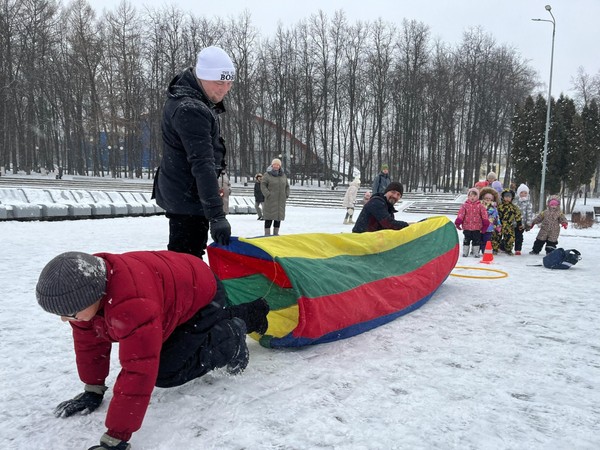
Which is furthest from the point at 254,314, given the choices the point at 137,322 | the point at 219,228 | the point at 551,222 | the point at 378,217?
the point at 551,222

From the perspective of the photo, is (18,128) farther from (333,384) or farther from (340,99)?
(333,384)

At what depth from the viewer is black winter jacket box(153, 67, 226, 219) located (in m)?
2.71

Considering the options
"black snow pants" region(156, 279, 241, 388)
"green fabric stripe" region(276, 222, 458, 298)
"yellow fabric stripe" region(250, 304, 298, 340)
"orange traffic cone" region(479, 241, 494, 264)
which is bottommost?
"orange traffic cone" region(479, 241, 494, 264)

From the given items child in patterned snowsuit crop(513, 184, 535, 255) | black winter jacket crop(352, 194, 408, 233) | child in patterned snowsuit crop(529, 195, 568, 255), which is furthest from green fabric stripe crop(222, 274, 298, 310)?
child in patterned snowsuit crop(513, 184, 535, 255)

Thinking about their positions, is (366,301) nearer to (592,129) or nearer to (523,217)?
(523,217)

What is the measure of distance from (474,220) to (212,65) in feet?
19.9

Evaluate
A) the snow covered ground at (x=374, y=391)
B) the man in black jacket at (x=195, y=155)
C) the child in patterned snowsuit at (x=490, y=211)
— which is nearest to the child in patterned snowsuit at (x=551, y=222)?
the child in patterned snowsuit at (x=490, y=211)

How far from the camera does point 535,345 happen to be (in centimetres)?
326

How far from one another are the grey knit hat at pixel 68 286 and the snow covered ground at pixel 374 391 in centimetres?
66

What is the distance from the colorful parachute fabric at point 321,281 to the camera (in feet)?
9.71

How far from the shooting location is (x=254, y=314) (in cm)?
279

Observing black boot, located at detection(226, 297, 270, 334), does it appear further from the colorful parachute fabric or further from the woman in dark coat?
the woman in dark coat

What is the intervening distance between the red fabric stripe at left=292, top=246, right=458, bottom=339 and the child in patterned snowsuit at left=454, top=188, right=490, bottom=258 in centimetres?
341

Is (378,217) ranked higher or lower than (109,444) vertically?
higher
